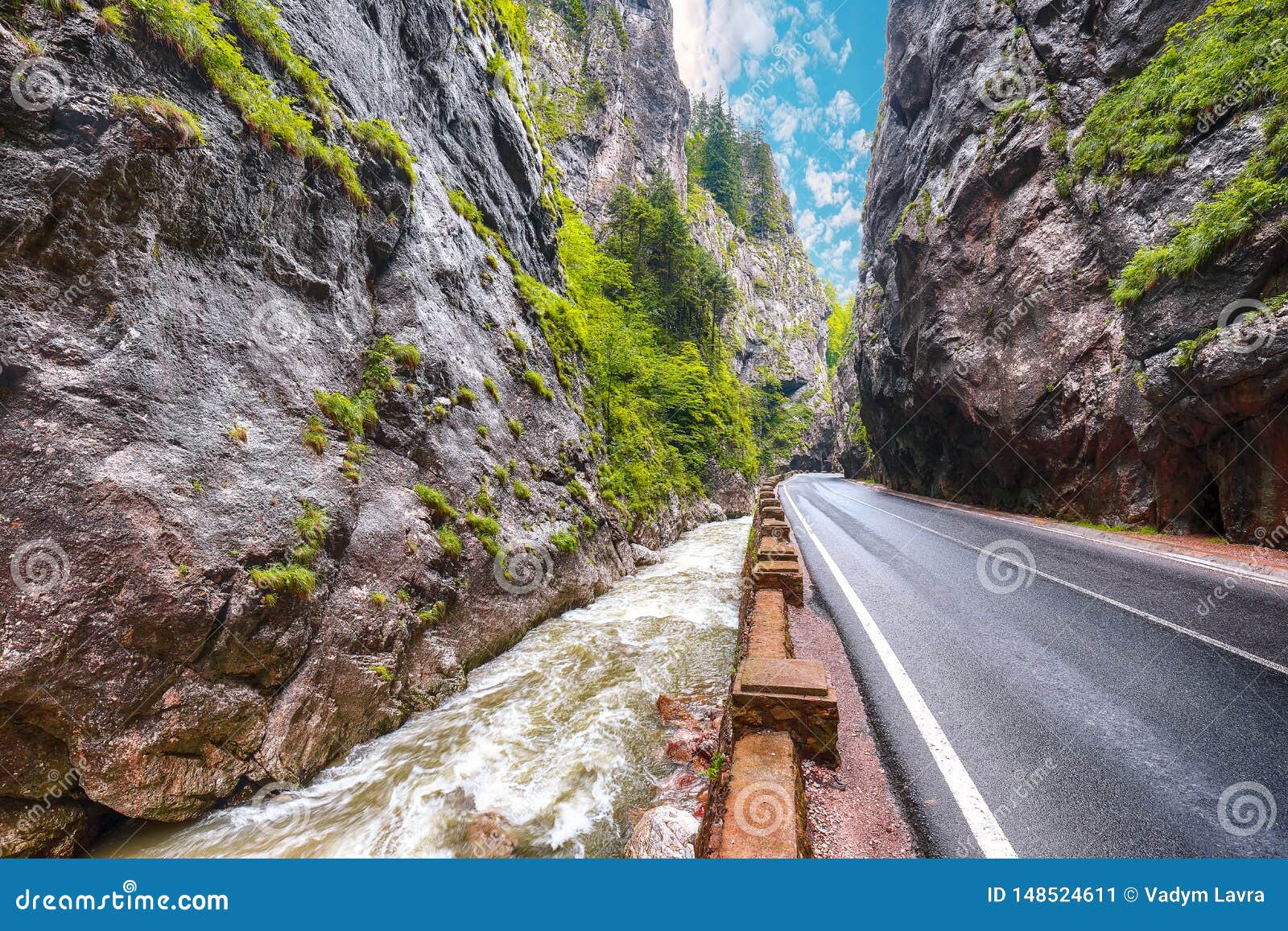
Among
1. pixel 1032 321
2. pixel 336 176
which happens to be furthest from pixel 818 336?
pixel 336 176

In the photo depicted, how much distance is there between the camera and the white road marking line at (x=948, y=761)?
2441 millimetres

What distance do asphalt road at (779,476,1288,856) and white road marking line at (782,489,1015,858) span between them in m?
0.01

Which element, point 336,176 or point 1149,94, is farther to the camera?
point 1149,94

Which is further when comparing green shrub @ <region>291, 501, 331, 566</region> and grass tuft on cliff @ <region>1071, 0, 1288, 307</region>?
grass tuft on cliff @ <region>1071, 0, 1288, 307</region>

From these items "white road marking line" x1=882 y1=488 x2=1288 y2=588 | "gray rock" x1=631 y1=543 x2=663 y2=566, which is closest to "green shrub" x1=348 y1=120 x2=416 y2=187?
"gray rock" x1=631 y1=543 x2=663 y2=566

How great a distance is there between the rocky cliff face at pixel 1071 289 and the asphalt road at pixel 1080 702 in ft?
12.9

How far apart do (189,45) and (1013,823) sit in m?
9.14

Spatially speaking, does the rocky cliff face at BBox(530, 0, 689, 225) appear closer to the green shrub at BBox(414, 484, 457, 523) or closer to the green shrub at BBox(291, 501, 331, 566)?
the green shrub at BBox(414, 484, 457, 523)

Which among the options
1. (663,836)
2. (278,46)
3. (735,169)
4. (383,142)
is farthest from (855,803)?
(735,169)

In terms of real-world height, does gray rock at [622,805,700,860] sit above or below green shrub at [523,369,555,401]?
below

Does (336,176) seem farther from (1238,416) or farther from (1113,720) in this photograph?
(1238,416)

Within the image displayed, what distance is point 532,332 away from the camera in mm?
10633

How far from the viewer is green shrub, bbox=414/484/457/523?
19.9 feet

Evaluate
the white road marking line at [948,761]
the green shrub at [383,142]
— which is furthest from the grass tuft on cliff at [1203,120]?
the green shrub at [383,142]
